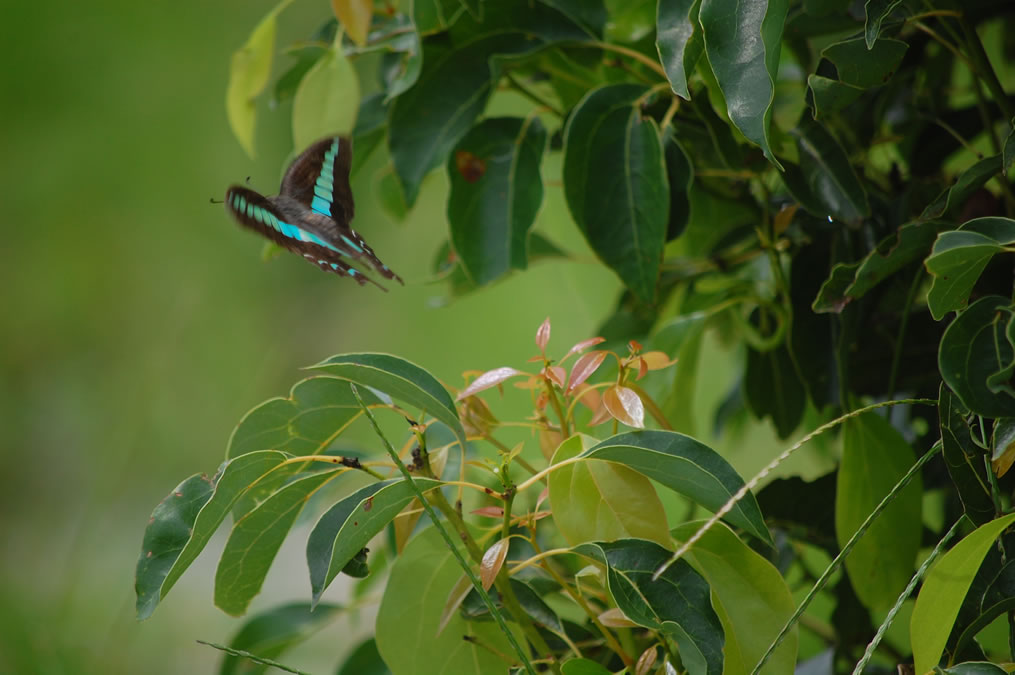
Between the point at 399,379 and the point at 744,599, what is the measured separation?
5.8 inches

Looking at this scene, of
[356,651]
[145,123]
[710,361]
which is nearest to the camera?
[356,651]

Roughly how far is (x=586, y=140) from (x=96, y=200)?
1460 mm

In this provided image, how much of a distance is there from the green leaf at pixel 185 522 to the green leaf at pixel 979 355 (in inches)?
9.5

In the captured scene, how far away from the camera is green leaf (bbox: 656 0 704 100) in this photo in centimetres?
29

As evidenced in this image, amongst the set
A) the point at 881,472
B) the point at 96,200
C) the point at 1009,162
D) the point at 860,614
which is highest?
the point at 96,200

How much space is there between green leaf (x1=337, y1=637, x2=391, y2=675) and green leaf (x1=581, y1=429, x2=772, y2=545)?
0.26 metres

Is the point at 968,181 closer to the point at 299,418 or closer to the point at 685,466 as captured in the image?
the point at 685,466

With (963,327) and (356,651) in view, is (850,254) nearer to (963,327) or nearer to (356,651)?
(963,327)

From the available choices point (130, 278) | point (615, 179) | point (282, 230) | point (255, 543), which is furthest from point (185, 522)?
point (130, 278)

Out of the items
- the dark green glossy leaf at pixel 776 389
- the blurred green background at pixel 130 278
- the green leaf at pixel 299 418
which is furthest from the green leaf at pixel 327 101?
the blurred green background at pixel 130 278

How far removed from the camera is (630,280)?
398mm

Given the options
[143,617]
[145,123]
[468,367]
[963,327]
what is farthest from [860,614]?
[145,123]

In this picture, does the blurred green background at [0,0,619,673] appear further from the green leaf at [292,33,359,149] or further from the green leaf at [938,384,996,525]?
the green leaf at [938,384,996,525]

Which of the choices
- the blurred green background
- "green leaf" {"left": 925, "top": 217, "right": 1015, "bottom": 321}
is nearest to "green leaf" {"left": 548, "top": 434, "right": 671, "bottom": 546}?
"green leaf" {"left": 925, "top": 217, "right": 1015, "bottom": 321}
